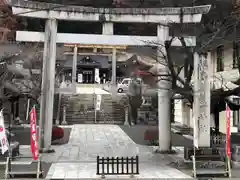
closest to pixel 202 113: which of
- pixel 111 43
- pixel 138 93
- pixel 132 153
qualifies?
pixel 132 153

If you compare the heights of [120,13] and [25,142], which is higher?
[120,13]

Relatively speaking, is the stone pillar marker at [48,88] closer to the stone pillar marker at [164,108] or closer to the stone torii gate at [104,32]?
the stone torii gate at [104,32]

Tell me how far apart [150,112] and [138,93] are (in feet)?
8.18

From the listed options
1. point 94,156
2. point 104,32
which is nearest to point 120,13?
point 104,32

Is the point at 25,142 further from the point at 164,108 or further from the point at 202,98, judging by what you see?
the point at 202,98

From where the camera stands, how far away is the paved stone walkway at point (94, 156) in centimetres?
1320

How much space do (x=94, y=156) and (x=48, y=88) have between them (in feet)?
13.4

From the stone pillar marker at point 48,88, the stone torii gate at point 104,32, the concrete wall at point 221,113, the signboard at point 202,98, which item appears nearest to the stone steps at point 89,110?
the concrete wall at point 221,113

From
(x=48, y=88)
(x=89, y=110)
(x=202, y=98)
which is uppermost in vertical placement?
(x=48, y=88)

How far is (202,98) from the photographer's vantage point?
54.7ft

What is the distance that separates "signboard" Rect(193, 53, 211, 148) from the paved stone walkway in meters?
2.10

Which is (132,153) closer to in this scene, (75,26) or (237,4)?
(75,26)

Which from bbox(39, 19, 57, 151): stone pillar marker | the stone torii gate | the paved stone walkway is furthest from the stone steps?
the stone torii gate

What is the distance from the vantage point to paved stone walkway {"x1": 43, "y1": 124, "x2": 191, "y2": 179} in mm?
13195
